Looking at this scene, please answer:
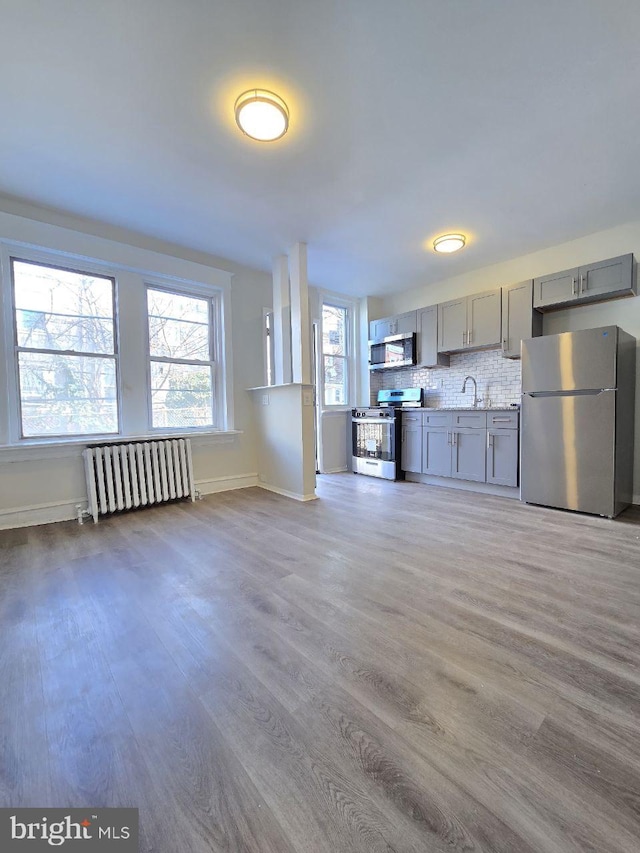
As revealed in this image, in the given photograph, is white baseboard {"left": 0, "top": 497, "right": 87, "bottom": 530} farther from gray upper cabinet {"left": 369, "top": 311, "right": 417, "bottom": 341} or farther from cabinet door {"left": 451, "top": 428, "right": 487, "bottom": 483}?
gray upper cabinet {"left": 369, "top": 311, "right": 417, "bottom": 341}

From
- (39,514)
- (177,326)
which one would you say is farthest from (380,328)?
(39,514)

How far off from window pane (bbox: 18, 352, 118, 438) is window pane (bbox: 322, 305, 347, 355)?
2.99 m

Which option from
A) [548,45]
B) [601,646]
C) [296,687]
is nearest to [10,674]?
[296,687]

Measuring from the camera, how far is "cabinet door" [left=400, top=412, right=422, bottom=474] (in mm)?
4637

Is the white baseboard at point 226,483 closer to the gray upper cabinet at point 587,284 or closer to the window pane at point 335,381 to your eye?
the window pane at point 335,381

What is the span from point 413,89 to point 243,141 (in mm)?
1077

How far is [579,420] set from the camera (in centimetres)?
317

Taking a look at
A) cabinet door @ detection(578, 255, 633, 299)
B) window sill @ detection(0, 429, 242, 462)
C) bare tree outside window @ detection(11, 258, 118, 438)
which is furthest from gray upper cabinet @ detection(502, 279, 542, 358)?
bare tree outside window @ detection(11, 258, 118, 438)

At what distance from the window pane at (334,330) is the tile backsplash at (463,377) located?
715 mm

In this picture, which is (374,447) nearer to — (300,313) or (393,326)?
(393,326)

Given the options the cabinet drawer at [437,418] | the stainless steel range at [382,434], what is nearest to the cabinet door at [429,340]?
the stainless steel range at [382,434]

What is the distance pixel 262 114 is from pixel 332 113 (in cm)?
42

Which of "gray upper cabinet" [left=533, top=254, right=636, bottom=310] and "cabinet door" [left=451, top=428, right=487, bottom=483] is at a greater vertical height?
"gray upper cabinet" [left=533, top=254, right=636, bottom=310]

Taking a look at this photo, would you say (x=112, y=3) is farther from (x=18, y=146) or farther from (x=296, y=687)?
(x=296, y=687)
